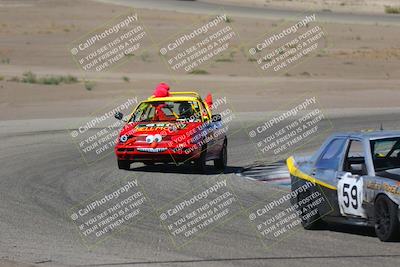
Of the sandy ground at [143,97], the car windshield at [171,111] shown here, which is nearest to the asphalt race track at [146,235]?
the sandy ground at [143,97]

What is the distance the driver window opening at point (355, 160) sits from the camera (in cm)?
1125

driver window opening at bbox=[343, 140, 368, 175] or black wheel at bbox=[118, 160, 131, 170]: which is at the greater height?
black wheel at bbox=[118, 160, 131, 170]

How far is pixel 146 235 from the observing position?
38.4 feet

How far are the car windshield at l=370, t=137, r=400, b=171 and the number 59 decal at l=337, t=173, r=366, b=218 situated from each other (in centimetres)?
29

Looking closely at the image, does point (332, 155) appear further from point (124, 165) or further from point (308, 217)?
point (124, 165)

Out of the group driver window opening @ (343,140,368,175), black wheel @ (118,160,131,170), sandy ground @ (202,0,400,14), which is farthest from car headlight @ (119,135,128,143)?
sandy ground @ (202,0,400,14)

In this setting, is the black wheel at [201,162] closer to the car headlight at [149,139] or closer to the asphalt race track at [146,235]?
the asphalt race track at [146,235]

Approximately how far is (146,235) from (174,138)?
692 cm

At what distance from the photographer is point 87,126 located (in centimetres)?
2975

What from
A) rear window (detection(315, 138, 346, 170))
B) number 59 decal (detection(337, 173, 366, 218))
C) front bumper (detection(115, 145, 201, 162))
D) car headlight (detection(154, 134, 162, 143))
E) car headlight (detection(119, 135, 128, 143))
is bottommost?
number 59 decal (detection(337, 173, 366, 218))

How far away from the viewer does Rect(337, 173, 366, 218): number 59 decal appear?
11062 mm

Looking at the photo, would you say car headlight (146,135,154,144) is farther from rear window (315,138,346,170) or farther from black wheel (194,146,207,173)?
rear window (315,138,346,170)

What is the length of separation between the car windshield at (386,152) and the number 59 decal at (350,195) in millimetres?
290

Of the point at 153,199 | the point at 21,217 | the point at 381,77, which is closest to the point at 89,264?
the point at 21,217
